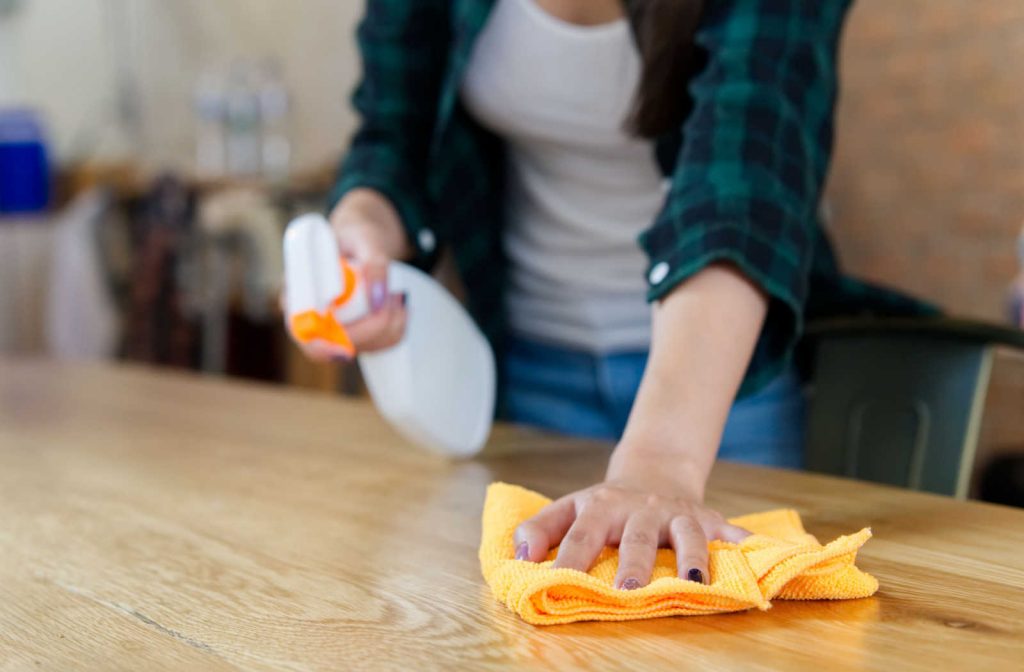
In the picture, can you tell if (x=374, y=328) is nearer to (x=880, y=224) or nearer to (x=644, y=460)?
(x=644, y=460)

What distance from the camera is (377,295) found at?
0.90 m

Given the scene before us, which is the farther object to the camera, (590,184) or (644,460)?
(590,184)

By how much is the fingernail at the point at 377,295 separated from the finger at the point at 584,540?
319 mm

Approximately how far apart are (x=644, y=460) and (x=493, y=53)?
1.87 ft

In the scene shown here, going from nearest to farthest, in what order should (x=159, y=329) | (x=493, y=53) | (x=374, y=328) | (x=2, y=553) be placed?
(x=2, y=553)
(x=374, y=328)
(x=493, y=53)
(x=159, y=329)

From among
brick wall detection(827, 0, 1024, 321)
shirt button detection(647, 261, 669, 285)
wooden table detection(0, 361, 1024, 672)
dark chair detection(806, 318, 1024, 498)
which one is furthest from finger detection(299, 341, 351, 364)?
brick wall detection(827, 0, 1024, 321)

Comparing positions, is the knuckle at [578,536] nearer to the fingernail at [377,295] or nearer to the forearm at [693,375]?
the forearm at [693,375]

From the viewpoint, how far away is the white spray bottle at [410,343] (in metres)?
0.83

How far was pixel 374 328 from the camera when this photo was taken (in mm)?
898

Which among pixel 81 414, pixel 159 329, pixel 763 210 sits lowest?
pixel 159 329

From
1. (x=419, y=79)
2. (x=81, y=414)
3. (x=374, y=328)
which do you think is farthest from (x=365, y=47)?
(x=81, y=414)

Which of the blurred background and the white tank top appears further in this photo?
the blurred background

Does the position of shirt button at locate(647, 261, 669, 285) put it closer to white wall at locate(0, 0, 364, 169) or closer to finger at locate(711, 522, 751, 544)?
finger at locate(711, 522, 751, 544)

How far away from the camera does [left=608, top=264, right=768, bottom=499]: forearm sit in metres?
0.71
